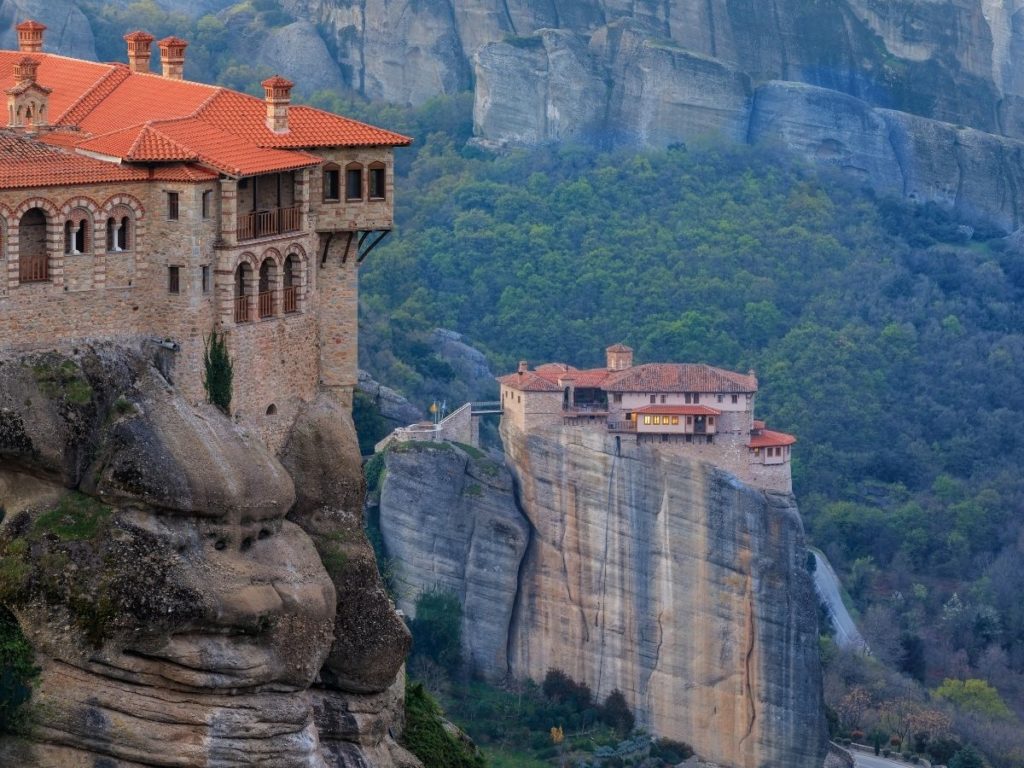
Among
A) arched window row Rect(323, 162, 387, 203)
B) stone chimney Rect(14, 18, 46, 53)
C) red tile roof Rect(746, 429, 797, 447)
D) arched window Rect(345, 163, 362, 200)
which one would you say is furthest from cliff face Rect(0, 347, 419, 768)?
red tile roof Rect(746, 429, 797, 447)

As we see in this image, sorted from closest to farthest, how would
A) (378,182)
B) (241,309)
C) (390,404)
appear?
(241,309)
(378,182)
(390,404)

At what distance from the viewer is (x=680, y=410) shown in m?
92.6

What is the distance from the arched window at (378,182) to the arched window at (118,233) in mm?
4989

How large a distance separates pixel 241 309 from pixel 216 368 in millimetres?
1077

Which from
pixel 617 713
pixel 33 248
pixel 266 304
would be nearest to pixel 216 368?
pixel 266 304

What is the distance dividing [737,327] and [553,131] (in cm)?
2142

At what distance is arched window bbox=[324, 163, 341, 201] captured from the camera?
2009 inches

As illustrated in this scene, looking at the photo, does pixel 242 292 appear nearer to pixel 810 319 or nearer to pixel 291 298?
pixel 291 298

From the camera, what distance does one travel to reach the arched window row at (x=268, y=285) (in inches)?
1921

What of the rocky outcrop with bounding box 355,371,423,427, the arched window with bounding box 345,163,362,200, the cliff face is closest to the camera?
the cliff face

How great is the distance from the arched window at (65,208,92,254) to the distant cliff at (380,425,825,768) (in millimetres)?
46145

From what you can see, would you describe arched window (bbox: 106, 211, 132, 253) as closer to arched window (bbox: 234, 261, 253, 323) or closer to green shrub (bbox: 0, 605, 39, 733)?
arched window (bbox: 234, 261, 253, 323)

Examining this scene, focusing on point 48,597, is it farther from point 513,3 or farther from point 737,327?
point 513,3

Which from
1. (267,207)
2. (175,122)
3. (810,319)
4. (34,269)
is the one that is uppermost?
(175,122)
